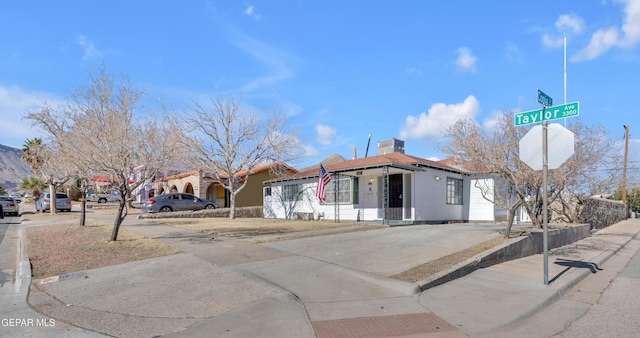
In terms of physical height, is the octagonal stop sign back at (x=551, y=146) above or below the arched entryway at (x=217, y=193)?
above

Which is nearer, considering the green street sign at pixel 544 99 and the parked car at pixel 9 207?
the green street sign at pixel 544 99

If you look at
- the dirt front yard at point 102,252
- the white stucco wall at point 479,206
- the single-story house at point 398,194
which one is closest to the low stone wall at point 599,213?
Answer: the white stucco wall at point 479,206

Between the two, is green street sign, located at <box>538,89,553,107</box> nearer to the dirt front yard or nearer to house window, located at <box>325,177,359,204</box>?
the dirt front yard

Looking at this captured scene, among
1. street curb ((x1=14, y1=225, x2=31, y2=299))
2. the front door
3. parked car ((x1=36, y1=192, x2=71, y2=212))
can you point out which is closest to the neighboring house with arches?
parked car ((x1=36, y1=192, x2=71, y2=212))

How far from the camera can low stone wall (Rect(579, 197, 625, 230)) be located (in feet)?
63.6

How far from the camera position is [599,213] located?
21984 mm

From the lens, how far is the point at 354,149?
3984 centimetres

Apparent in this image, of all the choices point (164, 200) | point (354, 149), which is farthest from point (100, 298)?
point (354, 149)

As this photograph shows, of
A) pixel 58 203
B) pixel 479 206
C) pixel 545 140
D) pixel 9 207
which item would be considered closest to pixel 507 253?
pixel 545 140

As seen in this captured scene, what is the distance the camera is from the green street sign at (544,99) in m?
7.45

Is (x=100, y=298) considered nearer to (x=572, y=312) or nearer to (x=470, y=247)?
(x=572, y=312)

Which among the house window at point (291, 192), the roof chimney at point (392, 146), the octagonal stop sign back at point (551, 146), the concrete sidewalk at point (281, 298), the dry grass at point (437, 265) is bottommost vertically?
the concrete sidewalk at point (281, 298)

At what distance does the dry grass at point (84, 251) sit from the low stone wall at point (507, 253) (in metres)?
6.17

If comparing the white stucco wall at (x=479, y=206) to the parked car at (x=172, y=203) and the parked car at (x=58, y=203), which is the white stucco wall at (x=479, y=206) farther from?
the parked car at (x=58, y=203)
